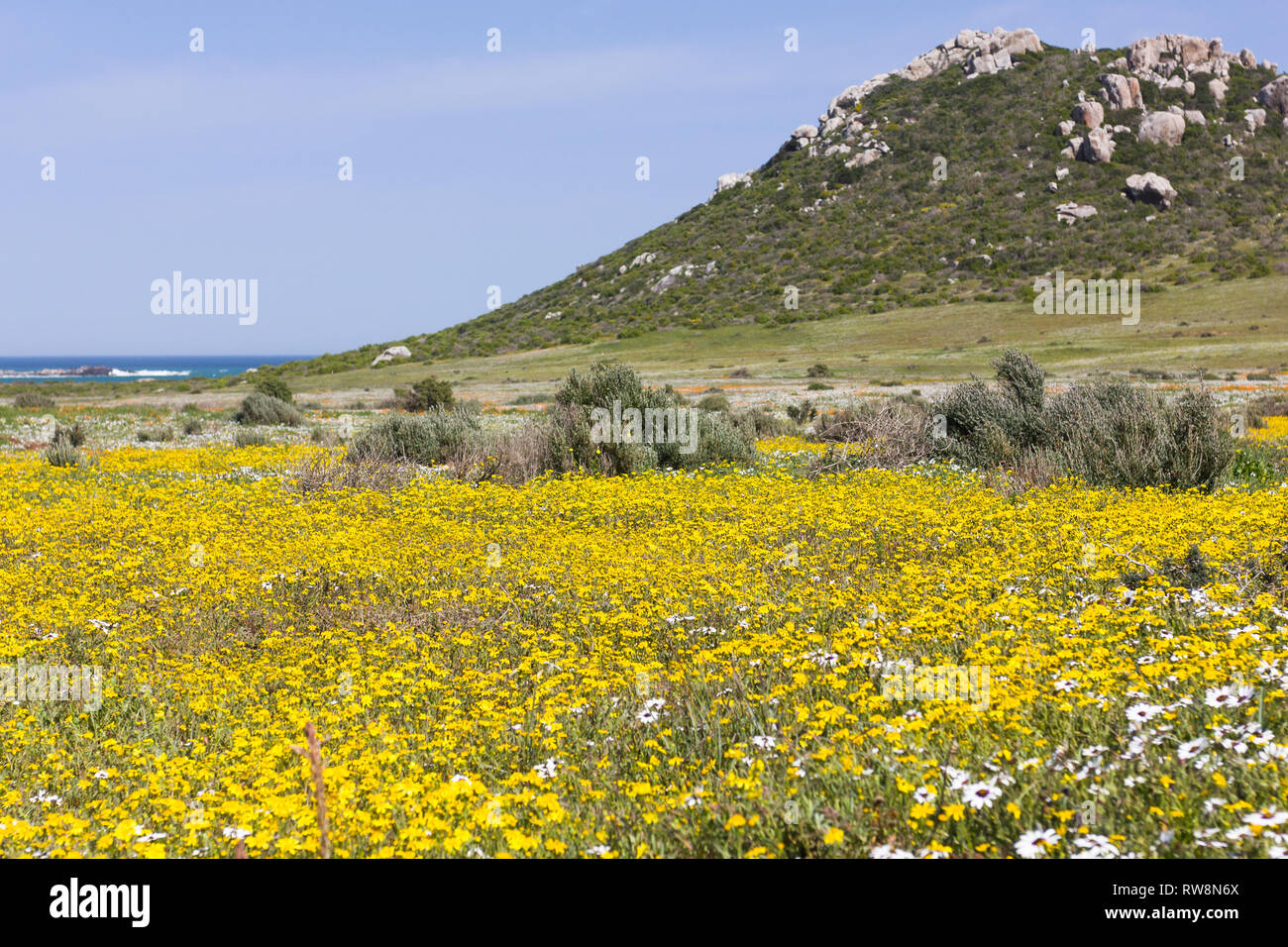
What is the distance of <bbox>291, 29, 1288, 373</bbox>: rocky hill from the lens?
7825 cm

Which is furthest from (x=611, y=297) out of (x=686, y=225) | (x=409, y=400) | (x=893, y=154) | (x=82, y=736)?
(x=82, y=736)

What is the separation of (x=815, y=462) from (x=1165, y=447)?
5.38m

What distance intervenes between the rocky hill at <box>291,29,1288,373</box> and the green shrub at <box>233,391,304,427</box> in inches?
2023

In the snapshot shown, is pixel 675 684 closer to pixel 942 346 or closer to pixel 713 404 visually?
pixel 713 404

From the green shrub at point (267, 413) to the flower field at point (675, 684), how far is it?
19.5m

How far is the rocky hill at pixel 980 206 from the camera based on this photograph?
257 ft

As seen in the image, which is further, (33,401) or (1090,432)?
(33,401)

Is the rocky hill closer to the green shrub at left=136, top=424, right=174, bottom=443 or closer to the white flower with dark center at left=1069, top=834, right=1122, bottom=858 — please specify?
the green shrub at left=136, top=424, right=174, bottom=443

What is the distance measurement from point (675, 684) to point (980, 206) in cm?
9219

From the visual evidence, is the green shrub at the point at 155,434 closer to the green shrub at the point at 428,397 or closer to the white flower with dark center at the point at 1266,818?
the green shrub at the point at 428,397

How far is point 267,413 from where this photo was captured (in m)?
29.8

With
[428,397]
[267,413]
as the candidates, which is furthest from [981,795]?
[428,397]

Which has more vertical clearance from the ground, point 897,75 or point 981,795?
point 897,75

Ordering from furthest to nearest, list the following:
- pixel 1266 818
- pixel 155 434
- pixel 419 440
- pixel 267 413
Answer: pixel 267 413, pixel 155 434, pixel 419 440, pixel 1266 818
